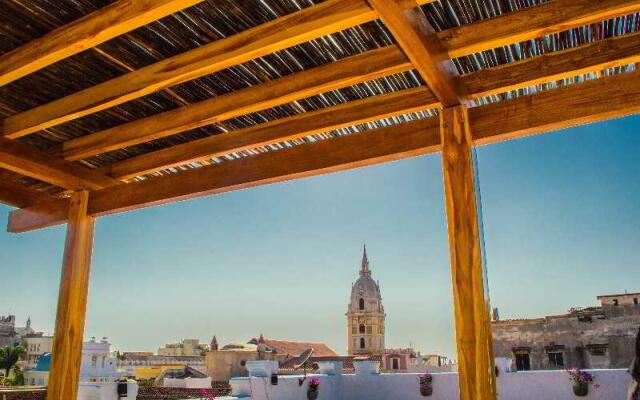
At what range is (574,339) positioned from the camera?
63.0 feet

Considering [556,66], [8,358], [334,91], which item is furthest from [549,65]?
[8,358]

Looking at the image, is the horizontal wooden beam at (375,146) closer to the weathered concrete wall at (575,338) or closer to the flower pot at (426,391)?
the flower pot at (426,391)

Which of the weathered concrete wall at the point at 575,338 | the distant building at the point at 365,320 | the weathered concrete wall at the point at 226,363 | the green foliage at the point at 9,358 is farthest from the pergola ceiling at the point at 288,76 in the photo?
the distant building at the point at 365,320

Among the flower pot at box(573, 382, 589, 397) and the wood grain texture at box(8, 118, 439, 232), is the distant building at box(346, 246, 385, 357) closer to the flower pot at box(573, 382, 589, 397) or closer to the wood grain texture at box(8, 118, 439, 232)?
the flower pot at box(573, 382, 589, 397)

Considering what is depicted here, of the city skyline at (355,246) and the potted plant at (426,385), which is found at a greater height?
the city skyline at (355,246)

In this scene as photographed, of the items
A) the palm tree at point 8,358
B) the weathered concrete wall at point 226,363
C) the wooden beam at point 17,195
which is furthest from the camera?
the palm tree at point 8,358

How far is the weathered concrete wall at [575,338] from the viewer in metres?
18.3

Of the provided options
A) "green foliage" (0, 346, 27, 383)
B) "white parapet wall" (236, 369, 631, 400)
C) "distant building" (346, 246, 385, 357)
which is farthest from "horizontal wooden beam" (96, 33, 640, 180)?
"green foliage" (0, 346, 27, 383)

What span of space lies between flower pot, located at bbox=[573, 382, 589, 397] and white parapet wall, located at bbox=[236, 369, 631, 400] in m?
0.10

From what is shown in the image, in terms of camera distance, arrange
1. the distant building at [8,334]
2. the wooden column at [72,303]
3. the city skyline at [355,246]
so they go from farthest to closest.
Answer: the distant building at [8,334] → the city skyline at [355,246] → the wooden column at [72,303]

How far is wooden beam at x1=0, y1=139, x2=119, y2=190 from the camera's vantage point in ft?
11.8

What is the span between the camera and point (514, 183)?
1769cm

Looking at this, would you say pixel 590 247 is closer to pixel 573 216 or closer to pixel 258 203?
pixel 573 216

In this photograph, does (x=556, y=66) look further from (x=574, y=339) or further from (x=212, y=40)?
(x=574, y=339)
